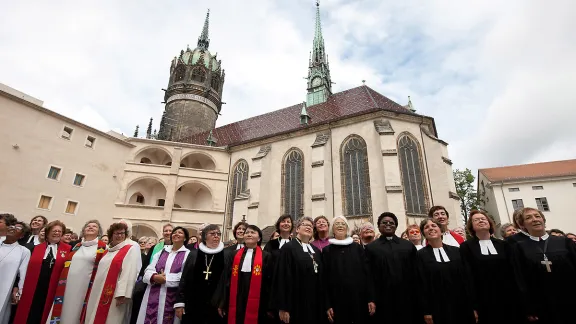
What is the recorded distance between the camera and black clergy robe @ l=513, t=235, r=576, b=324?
2980 millimetres

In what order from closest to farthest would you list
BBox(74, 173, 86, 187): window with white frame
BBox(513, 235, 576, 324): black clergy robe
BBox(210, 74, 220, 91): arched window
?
BBox(513, 235, 576, 324): black clergy robe < BBox(74, 173, 86, 187): window with white frame < BBox(210, 74, 220, 91): arched window

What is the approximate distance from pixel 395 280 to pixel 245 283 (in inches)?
74.5

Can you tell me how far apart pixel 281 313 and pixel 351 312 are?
2.74ft

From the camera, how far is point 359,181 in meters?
16.7

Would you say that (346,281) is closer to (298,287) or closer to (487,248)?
(298,287)

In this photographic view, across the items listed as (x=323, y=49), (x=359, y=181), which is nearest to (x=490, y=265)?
(x=359, y=181)

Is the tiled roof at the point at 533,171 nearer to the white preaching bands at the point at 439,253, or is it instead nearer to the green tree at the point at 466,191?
the green tree at the point at 466,191

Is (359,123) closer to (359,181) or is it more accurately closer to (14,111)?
(359,181)

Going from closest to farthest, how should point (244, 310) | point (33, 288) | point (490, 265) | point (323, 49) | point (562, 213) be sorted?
point (490, 265) < point (244, 310) < point (33, 288) < point (562, 213) < point (323, 49)

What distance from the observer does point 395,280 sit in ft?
12.0

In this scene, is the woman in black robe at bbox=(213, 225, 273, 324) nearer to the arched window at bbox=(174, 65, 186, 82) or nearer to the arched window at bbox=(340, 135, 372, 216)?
the arched window at bbox=(340, 135, 372, 216)

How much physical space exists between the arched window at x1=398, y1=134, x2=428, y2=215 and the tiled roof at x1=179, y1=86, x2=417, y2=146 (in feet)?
6.93

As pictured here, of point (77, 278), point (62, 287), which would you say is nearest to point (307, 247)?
point (77, 278)

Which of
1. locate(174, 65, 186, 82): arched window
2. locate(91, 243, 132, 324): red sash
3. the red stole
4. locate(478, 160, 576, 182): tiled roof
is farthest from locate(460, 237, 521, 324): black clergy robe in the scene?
locate(174, 65, 186, 82): arched window
